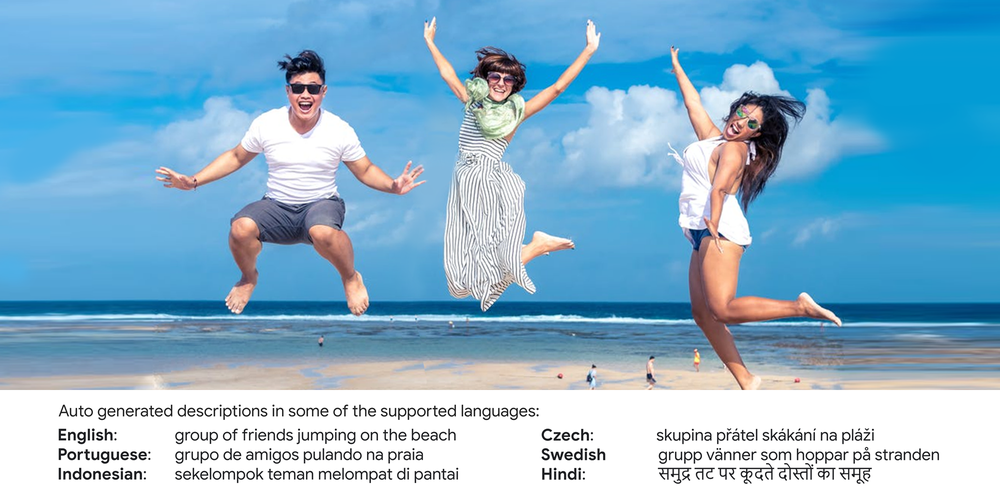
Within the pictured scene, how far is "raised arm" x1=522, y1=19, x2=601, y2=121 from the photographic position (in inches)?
324

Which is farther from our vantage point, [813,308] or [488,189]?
[488,189]

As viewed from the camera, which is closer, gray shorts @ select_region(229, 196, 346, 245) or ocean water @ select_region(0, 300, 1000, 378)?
gray shorts @ select_region(229, 196, 346, 245)

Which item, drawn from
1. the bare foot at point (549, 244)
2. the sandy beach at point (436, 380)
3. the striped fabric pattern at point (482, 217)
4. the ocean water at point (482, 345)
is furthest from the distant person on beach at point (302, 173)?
the ocean water at point (482, 345)

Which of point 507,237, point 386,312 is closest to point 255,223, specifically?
point 507,237

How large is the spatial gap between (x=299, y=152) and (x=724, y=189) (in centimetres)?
378

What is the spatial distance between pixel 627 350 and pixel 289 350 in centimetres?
1229

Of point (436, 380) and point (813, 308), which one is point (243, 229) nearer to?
point (813, 308)

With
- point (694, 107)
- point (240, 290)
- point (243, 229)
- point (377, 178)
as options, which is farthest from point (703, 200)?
point (240, 290)

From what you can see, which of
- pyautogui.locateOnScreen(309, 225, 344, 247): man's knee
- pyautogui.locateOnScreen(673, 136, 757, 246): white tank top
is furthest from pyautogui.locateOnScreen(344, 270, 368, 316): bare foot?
pyautogui.locateOnScreen(673, 136, 757, 246): white tank top

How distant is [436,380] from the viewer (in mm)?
25609

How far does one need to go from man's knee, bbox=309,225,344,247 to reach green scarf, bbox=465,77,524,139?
5.33ft

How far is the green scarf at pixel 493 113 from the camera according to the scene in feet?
27.5

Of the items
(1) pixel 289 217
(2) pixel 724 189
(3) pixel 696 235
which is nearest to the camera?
(2) pixel 724 189

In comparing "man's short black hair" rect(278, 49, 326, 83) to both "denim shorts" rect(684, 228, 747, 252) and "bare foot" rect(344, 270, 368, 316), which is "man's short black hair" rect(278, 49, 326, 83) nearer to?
"bare foot" rect(344, 270, 368, 316)
